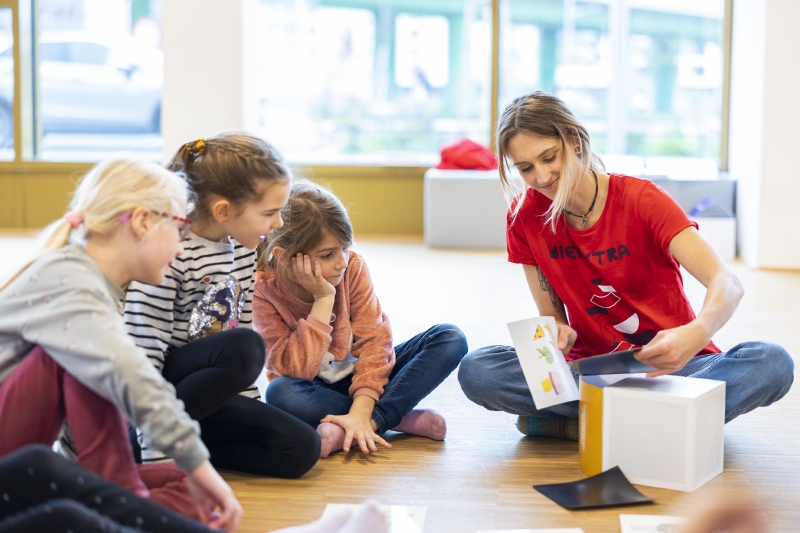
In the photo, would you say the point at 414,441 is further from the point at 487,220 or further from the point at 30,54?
the point at 30,54

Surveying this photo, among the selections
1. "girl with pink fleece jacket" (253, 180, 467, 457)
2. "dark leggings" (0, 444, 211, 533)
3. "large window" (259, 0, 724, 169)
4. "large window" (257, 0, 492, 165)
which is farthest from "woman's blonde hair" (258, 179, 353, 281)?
"large window" (257, 0, 492, 165)

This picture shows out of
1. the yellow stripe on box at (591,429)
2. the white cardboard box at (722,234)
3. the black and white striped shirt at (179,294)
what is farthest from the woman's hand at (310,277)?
the white cardboard box at (722,234)

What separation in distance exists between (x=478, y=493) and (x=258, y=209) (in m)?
0.66

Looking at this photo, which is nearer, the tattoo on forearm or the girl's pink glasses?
the girl's pink glasses

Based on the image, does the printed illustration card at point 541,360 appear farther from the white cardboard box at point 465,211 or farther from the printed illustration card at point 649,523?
the white cardboard box at point 465,211

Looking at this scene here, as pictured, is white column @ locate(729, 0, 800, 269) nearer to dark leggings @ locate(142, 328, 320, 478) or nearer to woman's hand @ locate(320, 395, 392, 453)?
woman's hand @ locate(320, 395, 392, 453)

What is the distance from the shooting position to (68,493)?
1.17 m

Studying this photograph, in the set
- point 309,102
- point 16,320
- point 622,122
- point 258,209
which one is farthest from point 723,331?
point 309,102

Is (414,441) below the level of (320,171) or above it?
below

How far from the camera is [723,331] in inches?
118

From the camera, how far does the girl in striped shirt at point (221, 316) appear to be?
5.11ft

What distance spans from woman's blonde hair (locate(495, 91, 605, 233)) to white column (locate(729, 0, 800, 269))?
9.48 feet

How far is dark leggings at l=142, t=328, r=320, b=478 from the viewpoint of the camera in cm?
154

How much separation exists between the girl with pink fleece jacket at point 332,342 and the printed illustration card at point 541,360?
30cm
